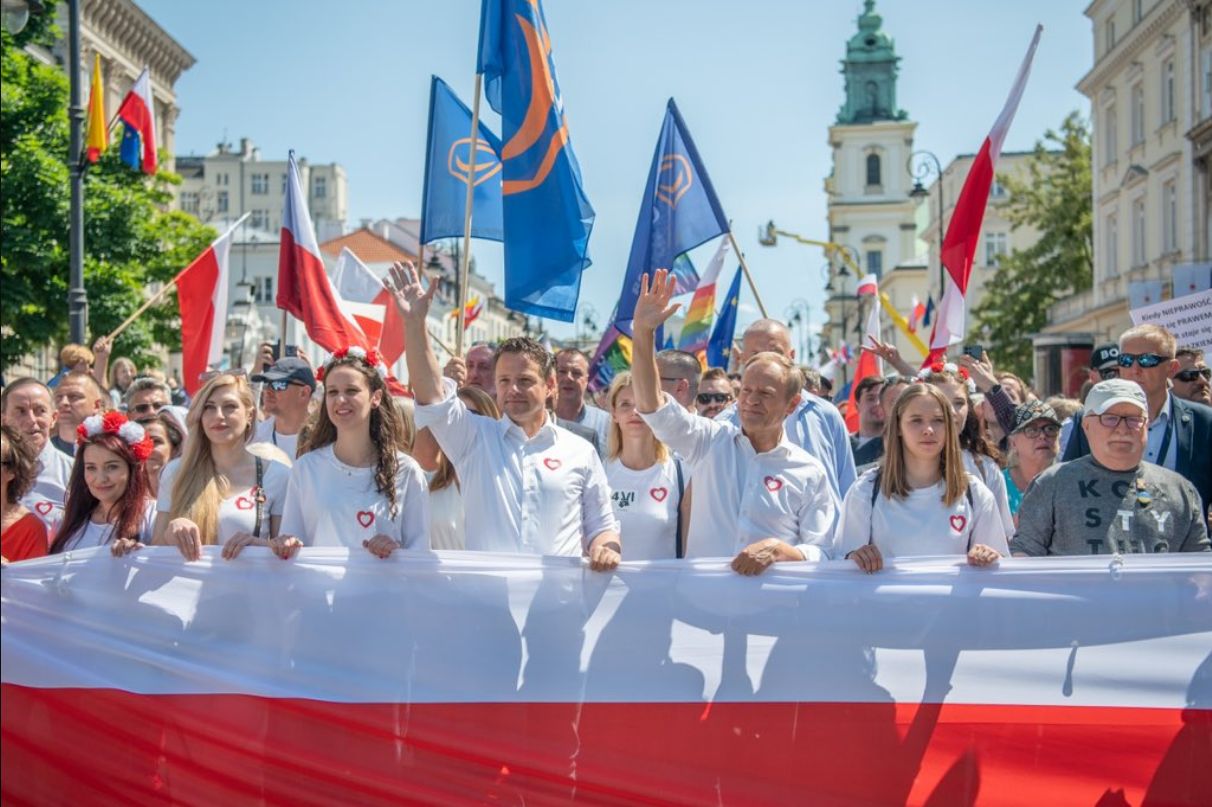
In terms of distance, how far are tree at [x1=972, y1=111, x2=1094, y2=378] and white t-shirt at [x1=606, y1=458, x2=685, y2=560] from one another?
157ft

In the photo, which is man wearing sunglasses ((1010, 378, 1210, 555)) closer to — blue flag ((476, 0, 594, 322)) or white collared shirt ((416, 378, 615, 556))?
white collared shirt ((416, 378, 615, 556))

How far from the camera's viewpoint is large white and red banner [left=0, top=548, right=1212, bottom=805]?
15.1 ft

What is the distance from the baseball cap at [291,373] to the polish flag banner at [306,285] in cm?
216

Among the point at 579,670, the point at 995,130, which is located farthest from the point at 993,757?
the point at 995,130

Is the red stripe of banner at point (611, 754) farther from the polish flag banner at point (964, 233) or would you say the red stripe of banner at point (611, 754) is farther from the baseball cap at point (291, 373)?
the polish flag banner at point (964, 233)

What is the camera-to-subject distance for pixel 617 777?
15.3 ft

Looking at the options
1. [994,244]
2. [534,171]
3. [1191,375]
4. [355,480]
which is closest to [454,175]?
[534,171]

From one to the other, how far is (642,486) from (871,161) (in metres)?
115

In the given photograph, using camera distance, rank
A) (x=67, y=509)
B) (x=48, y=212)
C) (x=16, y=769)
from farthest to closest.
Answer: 1. (x=48, y=212)
2. (x=67, y=509)
3. (x=16, y=769)

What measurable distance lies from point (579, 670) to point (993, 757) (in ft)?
4.37

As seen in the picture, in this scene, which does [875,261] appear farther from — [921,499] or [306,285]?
[921,499]

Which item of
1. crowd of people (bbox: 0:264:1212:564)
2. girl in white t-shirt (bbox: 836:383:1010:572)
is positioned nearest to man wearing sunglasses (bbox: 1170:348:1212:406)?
crowd of people (bbox: 0:264:1212:564)

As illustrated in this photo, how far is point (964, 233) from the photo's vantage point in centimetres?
794

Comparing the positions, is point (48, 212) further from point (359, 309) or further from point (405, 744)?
point (405, 744)
